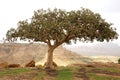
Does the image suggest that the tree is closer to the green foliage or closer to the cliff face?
the green foliage

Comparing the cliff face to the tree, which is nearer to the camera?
the tree

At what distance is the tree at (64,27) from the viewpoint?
58562 millimetres

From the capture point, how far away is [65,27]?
2296 inches

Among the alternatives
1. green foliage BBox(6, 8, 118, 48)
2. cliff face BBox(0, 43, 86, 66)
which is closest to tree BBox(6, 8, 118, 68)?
green foliage BBox(6, 8, 118, 48)

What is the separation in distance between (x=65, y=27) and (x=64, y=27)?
0.90 feet

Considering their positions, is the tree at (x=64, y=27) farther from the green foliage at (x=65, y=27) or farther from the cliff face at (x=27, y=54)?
the cliff face at (x=27, y=54)

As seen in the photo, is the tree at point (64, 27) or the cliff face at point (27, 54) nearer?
the tree at point (64, 27)

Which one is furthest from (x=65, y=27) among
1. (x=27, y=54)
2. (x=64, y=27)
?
(x=27, y=54)

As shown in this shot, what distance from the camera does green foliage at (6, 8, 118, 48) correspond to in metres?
58.5

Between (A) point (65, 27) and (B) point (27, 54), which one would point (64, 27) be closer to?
(A) point (65, 27)

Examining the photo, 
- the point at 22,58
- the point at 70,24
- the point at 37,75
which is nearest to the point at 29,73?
the point at 37,75

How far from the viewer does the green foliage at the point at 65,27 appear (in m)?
58.5

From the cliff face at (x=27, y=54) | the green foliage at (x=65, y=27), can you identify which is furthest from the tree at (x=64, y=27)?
the cliff face at (x=27, y=54)

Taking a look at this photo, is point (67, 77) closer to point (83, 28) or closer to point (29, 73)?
point (29, 73)
